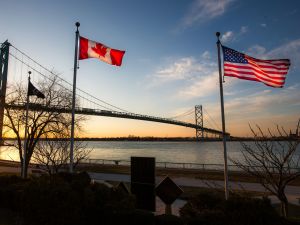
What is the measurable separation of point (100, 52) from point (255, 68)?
242 inches

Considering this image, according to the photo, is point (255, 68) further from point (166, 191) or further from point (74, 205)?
point (74, 205)

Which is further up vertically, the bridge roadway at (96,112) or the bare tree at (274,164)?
the bridge roadway at (96,112)

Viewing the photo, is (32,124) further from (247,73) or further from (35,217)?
(247,73)

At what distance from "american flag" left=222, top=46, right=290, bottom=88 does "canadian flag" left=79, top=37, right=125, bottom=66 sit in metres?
4.29

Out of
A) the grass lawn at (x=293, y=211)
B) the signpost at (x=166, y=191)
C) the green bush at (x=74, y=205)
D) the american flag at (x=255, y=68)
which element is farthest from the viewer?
the grass lawn at (x=293, y=211)

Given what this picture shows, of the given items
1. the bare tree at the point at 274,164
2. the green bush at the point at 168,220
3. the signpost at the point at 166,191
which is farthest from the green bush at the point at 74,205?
the bare tree at the point at 274,164

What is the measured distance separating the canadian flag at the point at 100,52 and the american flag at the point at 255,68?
Answer: 14.1 feet

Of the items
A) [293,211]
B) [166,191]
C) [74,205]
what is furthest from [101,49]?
[293,211]

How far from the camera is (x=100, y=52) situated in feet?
40.7

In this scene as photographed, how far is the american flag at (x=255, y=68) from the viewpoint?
10.1 m

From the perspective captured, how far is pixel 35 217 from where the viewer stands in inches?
319

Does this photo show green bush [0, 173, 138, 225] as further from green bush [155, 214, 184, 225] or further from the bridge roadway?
the bridge roadway

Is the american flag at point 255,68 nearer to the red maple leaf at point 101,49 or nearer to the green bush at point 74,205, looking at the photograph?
the red maple leaf at point 101,49

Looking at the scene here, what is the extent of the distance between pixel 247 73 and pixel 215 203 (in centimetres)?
480
